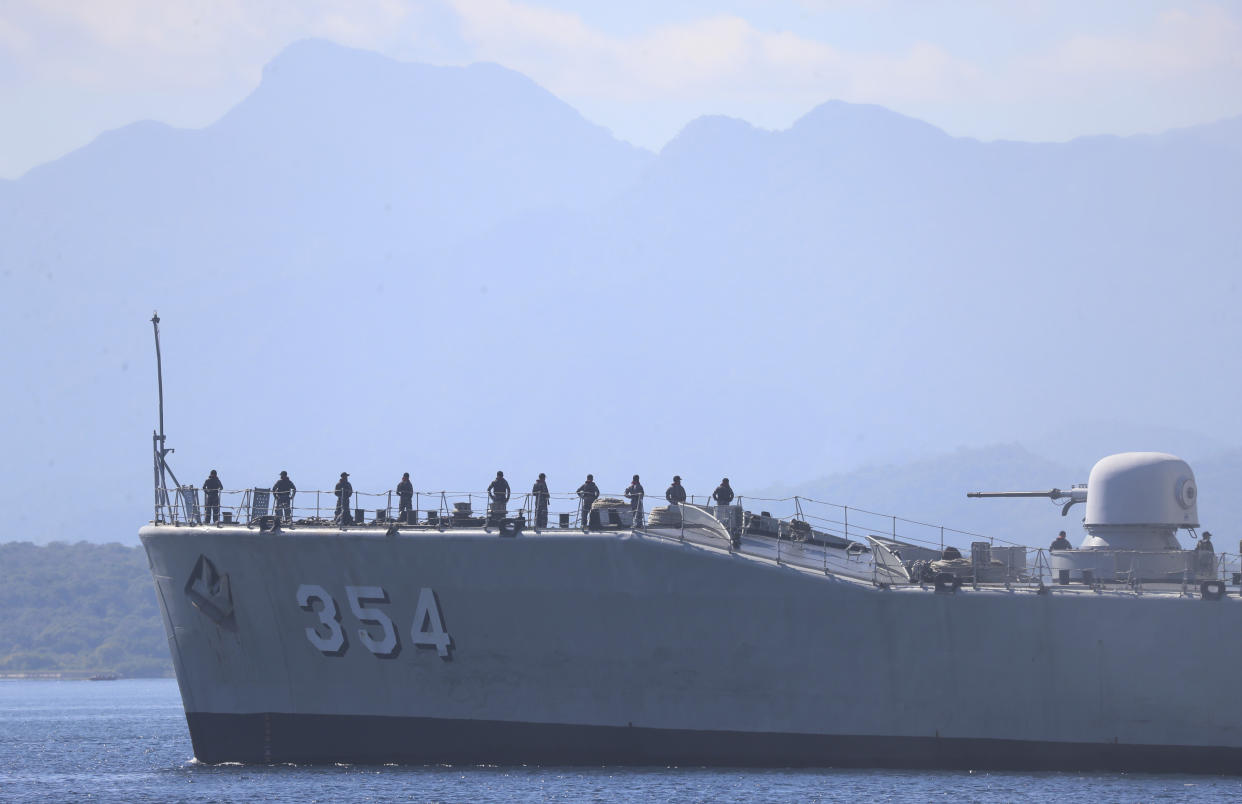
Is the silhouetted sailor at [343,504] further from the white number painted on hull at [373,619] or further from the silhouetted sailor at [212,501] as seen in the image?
the silhouetted sailor at [212,501]

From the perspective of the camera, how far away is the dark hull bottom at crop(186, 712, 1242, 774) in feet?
112

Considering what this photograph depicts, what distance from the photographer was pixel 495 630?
36.2 meters

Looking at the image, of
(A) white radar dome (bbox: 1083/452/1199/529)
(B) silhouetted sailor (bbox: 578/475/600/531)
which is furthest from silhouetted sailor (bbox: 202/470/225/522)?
(A) white radar dome (bbox: 1083/452/1199/529)

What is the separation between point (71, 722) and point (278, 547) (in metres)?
44.6

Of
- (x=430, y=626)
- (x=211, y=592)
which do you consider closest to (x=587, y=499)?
(x=430, y=626)

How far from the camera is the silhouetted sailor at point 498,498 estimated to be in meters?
36.6

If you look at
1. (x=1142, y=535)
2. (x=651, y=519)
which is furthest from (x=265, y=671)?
(x=1142, y=535)

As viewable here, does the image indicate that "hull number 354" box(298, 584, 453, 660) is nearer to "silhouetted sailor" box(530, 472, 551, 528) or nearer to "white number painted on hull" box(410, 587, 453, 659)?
"white number painted on hull" box(410, 587, 453, 659)

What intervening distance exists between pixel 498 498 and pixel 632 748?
6319 millimetres

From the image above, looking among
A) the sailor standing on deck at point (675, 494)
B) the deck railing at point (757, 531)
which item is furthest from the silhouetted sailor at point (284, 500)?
the sailor standing on deck at point (675, 494)

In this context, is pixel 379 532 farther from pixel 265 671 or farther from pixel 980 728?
pixel 980 728

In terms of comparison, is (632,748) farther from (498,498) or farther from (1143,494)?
(1143,494)

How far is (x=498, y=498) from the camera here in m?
36.8

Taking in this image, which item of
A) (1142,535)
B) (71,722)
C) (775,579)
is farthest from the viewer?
(71,722)
